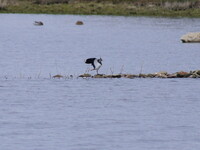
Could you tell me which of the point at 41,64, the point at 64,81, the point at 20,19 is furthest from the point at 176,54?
the point at 20,19

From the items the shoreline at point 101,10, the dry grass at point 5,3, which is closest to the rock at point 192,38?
the shoreline at point 101,10

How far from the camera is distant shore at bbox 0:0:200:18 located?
9588cm

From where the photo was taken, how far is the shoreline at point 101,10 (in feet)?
313

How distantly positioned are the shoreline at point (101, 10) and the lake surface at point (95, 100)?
33.3 m

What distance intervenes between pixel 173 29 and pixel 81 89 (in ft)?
149

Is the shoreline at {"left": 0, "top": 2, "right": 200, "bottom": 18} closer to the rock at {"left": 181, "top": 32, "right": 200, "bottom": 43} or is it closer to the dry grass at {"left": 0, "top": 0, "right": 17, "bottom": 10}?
the dry grass at {"left": 0, "top": 0, "right": 17, "bottom": 10}

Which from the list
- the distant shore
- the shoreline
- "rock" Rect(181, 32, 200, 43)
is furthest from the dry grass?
"rock" Rect(181, 32, 200, 43)

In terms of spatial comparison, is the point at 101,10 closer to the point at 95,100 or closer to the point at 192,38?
the point at 192,38

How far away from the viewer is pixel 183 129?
84.1 ft

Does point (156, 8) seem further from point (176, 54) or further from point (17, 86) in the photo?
point (17, 86)

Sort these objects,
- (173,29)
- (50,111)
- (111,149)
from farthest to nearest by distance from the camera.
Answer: (173,29) < (50,111) < (111,149)

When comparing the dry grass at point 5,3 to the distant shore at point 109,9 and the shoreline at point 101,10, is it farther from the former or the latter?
the shoreline at point 101,10

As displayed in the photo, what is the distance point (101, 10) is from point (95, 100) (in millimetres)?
69062

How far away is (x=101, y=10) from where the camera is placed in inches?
3932
